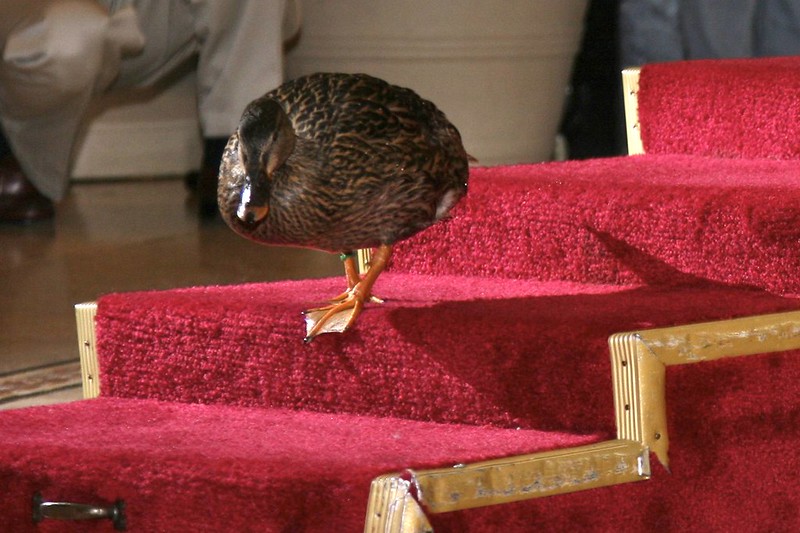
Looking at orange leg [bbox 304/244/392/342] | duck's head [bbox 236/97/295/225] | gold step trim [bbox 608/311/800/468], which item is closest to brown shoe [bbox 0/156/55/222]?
orange leg [bbox 304/244/392/342]

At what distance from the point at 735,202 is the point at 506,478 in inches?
20.2

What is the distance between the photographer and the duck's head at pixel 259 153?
4.87ft

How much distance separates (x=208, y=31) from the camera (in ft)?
13.8

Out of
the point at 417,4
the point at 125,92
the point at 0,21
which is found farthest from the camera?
the point at 125,92

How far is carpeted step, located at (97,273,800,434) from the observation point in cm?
157

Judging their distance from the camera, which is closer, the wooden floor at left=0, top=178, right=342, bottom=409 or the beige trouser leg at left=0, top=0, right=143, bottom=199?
the wooden floor at left=0, top=178, right=342, bottom=409

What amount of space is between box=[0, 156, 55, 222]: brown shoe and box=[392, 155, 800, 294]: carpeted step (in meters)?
2.35

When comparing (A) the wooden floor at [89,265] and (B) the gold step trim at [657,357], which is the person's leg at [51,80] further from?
(B) the gold step trim at [657,357]

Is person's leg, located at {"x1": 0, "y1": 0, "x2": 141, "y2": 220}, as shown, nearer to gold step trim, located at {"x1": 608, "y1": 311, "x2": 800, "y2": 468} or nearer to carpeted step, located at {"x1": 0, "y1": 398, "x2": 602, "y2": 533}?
carpeted step, located at {"x1": 0, "y1": 398, "x2": 602, "y2": 533}

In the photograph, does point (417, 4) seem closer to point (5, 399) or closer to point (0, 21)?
point (0, 21)

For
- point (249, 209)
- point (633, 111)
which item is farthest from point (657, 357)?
point (633, 111)

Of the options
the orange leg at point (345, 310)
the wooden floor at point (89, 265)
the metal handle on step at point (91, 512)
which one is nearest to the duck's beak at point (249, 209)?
the orange leg at point (345, 310)

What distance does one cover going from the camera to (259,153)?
4.87 feet

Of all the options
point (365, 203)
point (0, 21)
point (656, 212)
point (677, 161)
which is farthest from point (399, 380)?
point (0, 21)
